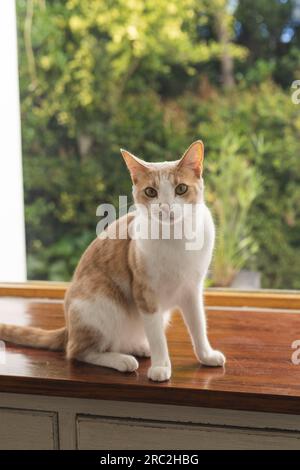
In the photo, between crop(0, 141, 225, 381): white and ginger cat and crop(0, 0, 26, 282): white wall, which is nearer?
crop(0, 141, 225, 381): white and ginger cat

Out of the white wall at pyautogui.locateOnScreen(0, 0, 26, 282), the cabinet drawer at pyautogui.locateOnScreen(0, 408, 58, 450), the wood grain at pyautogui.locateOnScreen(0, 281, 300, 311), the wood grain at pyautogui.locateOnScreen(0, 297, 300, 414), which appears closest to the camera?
the wood grain at pyautogui.locateOnScreen(0, 297, 300, 414)

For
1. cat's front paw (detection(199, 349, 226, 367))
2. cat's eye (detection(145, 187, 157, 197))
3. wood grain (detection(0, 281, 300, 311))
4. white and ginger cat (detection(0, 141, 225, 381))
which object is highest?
cat's eye (detection(145, 187, 157, 197))

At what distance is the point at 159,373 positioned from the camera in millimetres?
1142

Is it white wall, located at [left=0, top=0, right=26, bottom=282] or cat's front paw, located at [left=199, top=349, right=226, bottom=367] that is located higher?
white wall, located at [left=0, top=0, right=26, bottom=282]

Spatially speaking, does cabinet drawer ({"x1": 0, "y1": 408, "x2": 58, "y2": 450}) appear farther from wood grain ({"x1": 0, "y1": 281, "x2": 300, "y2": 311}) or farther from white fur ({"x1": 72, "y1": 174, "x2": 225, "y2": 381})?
wood grain ({"x1": 0, "y1": 281, "x2": 300, "y2": 311})

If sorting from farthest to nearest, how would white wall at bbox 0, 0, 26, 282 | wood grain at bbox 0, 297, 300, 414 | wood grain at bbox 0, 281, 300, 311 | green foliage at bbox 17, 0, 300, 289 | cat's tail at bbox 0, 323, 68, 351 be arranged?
green foliage at bbox 17, 0, 300, 289
white wall at bbox 0, 0, 26, 282
wood grain at bbox 0, 281, 300, 311
cat's tail at bbox 0, 323, 68, 351
wood grain at bbox 0, 297, 300, 414

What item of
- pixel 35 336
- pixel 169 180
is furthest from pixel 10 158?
pixel 169 180

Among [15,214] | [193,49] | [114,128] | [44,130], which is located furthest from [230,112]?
[15,214]

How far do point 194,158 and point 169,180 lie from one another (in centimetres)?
7

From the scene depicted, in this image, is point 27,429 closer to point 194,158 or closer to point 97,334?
point 97,334

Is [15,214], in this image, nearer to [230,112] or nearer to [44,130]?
[44,130]

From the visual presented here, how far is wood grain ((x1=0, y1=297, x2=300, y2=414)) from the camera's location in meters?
1.09

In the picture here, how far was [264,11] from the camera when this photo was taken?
1938 millimetres

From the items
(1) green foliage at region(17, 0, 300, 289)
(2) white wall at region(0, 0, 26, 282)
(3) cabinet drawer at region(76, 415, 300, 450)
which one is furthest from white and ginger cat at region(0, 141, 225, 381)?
(1) green foliage at region(17, 0, 300, 289)
